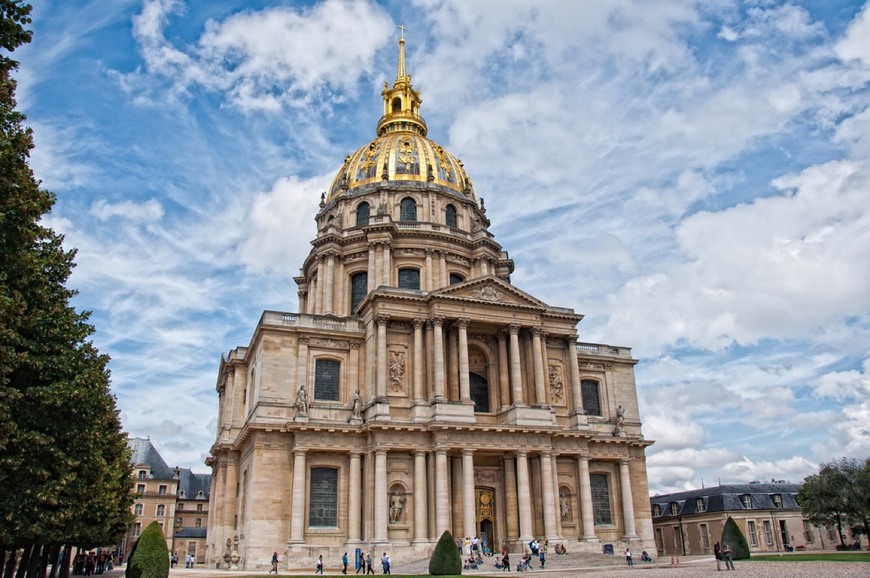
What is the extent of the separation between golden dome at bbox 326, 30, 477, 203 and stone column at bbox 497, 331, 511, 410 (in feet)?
55.2

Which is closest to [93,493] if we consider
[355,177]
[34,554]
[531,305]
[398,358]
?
[34,554]

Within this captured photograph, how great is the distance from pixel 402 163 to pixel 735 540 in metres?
34.9

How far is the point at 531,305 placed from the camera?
1665 inches

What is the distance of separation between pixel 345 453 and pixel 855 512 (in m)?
34.5

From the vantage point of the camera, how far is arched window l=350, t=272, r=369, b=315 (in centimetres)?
5066

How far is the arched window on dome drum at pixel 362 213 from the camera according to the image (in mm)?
53219

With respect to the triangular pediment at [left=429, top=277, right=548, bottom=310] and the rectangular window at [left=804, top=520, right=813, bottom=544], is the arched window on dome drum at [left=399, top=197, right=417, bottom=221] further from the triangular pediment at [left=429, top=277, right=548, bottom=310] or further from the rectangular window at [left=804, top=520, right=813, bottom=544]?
the rectangular window at [left=804, top=520, right=813, bottom=544]

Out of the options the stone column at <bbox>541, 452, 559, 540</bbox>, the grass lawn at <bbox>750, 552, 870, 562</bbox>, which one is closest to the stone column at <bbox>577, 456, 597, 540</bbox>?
the stone column at <bbox>541, 452, 559, 540</bbox>

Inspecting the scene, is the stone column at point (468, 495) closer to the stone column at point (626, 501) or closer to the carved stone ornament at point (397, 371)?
the carved stone ornament at point (397, 371)

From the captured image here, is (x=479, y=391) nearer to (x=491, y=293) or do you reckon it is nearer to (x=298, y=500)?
(x=491, y=293)

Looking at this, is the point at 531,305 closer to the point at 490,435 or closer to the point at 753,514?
the point at 490,435

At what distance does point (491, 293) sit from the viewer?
137 feet

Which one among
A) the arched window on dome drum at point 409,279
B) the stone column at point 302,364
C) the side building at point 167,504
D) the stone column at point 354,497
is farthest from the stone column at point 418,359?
the side building at point 167,504

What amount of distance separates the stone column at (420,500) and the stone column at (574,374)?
1037 cm
